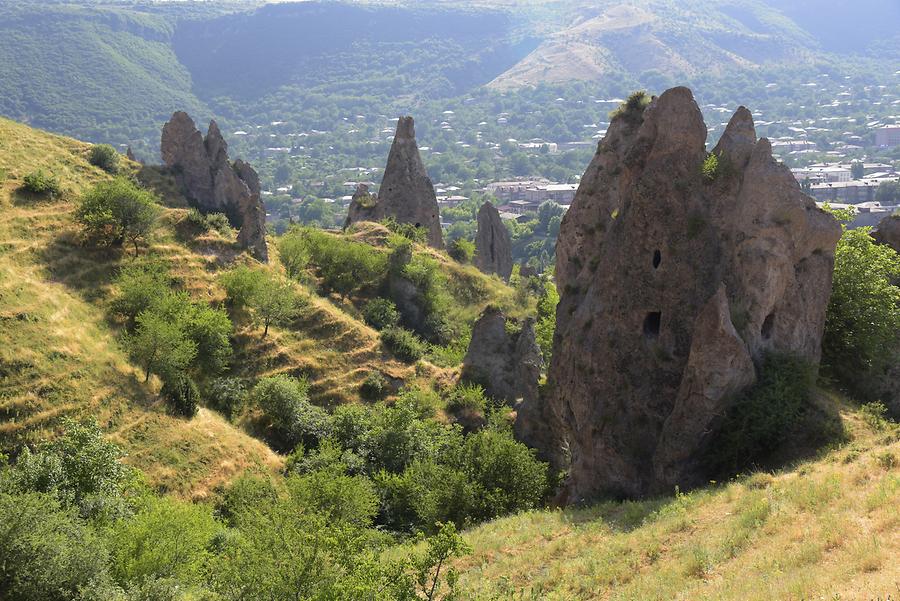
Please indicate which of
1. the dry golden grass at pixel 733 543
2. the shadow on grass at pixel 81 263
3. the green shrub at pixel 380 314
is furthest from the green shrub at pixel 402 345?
the dry golden grass at pixel 733 543

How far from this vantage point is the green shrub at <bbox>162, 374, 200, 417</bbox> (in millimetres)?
43438

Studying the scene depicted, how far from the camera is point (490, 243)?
101m

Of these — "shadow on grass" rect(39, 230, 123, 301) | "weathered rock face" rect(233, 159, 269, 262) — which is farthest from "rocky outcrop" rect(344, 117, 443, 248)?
"shadow on grass" rect(39, 230, 123, 301)

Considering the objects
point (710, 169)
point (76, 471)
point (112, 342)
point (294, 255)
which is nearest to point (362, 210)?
point (294, 255)

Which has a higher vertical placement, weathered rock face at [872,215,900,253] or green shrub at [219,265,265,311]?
weathered rock face at [872,215,900,253]

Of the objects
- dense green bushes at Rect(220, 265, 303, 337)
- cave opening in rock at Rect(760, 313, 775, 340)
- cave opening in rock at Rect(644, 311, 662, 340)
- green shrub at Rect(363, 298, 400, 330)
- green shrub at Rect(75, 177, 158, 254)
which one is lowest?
green shrub at Rect(363, 298, 400, 330)

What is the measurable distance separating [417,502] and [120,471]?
13064 mm

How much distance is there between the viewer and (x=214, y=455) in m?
41.5

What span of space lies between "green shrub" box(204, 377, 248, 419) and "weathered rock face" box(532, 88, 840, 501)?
22.9 metres

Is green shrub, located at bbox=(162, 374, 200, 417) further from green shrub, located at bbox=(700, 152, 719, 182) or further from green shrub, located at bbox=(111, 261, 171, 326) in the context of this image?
green shrub, located at bbox=(700, 152, 719, 182)

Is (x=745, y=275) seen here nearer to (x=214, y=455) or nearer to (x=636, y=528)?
(x=636, y=528)

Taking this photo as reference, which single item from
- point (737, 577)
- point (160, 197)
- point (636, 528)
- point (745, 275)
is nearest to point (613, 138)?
point (745, 275)

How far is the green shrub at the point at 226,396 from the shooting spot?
47.6 m

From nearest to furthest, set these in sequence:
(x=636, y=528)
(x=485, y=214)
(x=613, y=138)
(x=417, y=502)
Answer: (x=636, y=528), (x=417, y=502), (x=613, y=138), (x=485, y=214)
